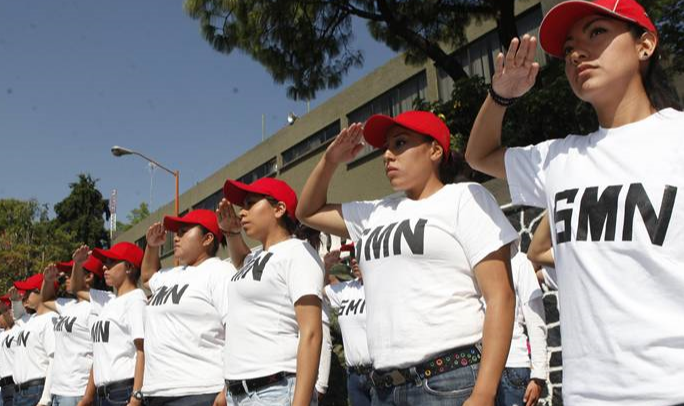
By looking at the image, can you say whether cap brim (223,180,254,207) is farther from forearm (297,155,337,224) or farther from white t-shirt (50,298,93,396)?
white t-shirt (50,298,93,396)

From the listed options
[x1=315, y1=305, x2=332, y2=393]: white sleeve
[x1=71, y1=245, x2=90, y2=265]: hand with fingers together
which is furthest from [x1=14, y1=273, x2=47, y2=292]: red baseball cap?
[x1=315, y1=305, x2=332, y2=393]: white sleeve

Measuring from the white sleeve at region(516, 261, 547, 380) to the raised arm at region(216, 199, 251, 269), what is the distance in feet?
7.68

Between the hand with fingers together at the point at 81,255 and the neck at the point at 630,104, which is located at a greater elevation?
the hand with fingers together at the point at 81,255

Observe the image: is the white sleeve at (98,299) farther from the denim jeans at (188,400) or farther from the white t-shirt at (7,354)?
the white t-shirt at (7,354)

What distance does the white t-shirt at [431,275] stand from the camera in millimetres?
2666

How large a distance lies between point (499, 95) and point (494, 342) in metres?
0.98

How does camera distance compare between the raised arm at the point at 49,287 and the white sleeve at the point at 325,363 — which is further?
the raised arm at the point at 49,287

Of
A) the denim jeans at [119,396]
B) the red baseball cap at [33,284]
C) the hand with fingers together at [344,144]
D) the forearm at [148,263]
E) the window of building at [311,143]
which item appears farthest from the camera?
the window of building at [311,143]

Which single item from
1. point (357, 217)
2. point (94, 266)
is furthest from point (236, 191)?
point (94, 266)

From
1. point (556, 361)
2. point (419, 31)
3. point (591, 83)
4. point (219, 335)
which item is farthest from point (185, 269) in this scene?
point (419, 31)

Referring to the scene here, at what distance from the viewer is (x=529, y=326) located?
556 cm

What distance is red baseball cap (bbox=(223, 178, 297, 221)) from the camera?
409 cm

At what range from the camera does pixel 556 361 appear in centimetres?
711

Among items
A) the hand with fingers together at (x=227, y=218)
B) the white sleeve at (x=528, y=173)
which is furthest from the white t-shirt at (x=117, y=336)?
the white sleeve at (x=528, y=173)
